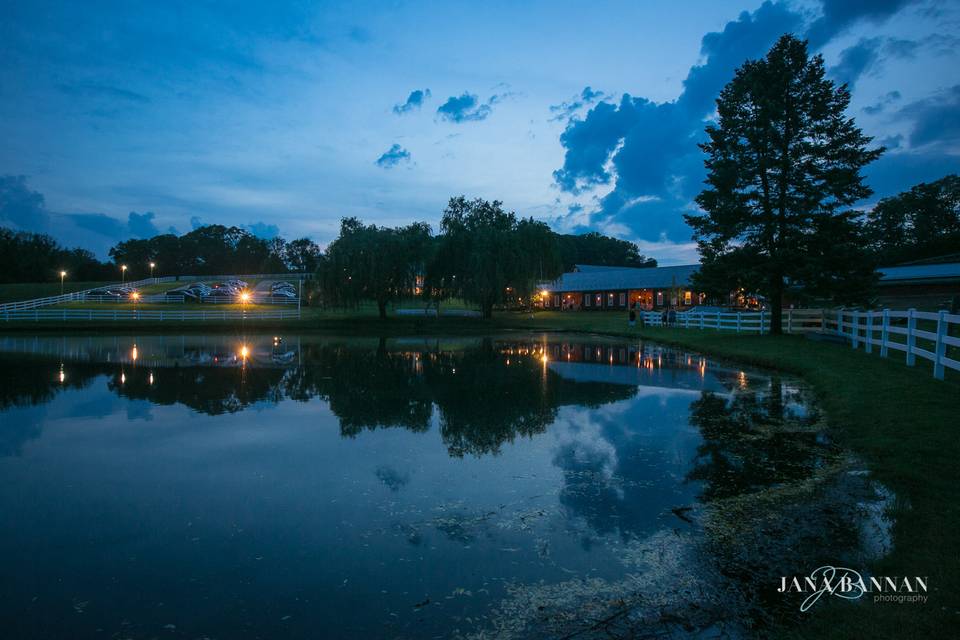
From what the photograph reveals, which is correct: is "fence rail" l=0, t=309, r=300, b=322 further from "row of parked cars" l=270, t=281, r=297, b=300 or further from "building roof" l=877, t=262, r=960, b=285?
"building roof" l=877, t=262, r=960, b=285

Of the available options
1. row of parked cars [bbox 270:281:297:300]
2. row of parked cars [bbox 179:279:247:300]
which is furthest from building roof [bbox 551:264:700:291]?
row of parked cars [bbox 179:279:247:300]

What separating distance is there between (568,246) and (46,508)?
109 metres

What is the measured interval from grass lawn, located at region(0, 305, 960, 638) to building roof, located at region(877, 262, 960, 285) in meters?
15.2

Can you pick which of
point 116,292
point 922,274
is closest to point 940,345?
point 922,274

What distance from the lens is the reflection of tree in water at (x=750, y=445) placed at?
20.0 feet

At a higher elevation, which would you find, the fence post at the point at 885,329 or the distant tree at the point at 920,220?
the distant tree at the point at 920,220

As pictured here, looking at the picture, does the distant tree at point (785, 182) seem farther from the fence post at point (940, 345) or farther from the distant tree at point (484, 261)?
the distant tree at point (484, 261)

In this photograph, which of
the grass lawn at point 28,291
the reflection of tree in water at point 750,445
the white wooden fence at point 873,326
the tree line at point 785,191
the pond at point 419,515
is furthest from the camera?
the grass lawn at point 28,291

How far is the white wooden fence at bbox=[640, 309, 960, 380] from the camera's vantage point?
10.8 meters

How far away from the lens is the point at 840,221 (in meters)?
21.1

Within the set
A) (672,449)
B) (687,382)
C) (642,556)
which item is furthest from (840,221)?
(642,556)

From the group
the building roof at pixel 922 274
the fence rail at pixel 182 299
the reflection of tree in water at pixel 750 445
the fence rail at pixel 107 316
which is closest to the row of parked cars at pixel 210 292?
the fence rail at pixel 182 299

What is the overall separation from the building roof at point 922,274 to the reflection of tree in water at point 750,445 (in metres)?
23.3

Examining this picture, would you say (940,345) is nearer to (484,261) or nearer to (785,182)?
(785,182)
